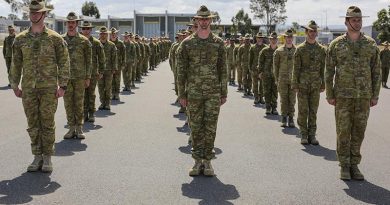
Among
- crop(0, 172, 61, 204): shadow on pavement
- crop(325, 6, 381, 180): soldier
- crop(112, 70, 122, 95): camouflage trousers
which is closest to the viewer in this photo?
crop(0, 172, 61, 204): shadow on pavement

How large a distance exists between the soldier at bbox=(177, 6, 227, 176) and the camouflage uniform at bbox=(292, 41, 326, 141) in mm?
2997

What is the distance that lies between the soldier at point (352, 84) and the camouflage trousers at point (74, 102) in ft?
15.9

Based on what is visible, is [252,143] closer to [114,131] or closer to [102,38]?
[114,131]

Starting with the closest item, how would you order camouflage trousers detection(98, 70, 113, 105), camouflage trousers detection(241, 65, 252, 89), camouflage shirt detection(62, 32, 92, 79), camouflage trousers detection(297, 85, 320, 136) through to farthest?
camouflage trousers detection(297, 85, 320, 136), camouflage shirt detection(62, 32, 92, 79), camouflage trousers detection(98, 70, 113, 105), camouflage trousers detection(241, 65, 252, 89)

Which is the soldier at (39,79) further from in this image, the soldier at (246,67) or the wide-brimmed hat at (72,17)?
the soldier at (246,67)

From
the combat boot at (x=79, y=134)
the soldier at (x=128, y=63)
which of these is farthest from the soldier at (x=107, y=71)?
the soldier at (x=128, y=63)

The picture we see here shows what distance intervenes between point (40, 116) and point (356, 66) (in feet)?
14.6

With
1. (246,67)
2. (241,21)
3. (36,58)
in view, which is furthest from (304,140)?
(241,21)

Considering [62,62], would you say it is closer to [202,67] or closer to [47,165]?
[47,165]

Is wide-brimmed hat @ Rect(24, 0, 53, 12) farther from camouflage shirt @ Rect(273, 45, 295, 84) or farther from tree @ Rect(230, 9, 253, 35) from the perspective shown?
tree @ Rect(230, 9, 253, 35)

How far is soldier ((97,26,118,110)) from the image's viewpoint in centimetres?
1415

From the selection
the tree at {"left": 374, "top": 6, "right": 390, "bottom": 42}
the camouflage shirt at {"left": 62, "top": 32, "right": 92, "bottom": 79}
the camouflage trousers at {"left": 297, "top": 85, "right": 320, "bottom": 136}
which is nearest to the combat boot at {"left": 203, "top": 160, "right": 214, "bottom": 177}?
the camouflage trousers at {"left": 297, "top": 85, "right": 320, "bottom": 136}

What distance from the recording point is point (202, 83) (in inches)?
283

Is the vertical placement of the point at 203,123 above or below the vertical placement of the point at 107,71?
below
